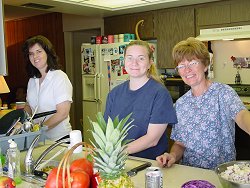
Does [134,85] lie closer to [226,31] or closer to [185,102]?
[185,102]

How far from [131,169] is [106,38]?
3.53m

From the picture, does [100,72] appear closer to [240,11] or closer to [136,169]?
[240,11]

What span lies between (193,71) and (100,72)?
313 centimetres

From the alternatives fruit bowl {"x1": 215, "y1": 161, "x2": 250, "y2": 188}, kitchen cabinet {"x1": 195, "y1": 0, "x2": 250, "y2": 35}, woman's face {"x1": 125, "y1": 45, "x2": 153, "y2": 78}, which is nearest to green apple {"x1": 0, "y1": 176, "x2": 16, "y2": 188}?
fruit bowl {"x1": 215, "y1": 161, "x2": 250, "y2": 188}

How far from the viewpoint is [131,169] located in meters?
1.61

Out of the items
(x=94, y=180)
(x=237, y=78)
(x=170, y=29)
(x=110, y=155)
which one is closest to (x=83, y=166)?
(x=94, y=180)

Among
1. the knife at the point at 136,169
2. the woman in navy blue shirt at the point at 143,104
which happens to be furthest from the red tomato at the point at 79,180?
the woman in navy blue shirt at the point at 143,104

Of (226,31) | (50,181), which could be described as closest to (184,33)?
(226,31)

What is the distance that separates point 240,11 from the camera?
4000 mm

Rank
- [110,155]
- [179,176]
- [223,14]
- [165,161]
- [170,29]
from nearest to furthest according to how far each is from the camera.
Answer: [110,155]
[179,176]
[165,161]
[223,14]
[170,29]

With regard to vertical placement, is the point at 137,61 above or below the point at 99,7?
below

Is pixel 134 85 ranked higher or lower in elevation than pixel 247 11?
lower

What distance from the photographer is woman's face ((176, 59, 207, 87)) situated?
1.90 meters

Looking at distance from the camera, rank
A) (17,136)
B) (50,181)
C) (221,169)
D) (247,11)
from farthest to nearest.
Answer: (247,11) → (17,136) → (221,169) → (50,181)
